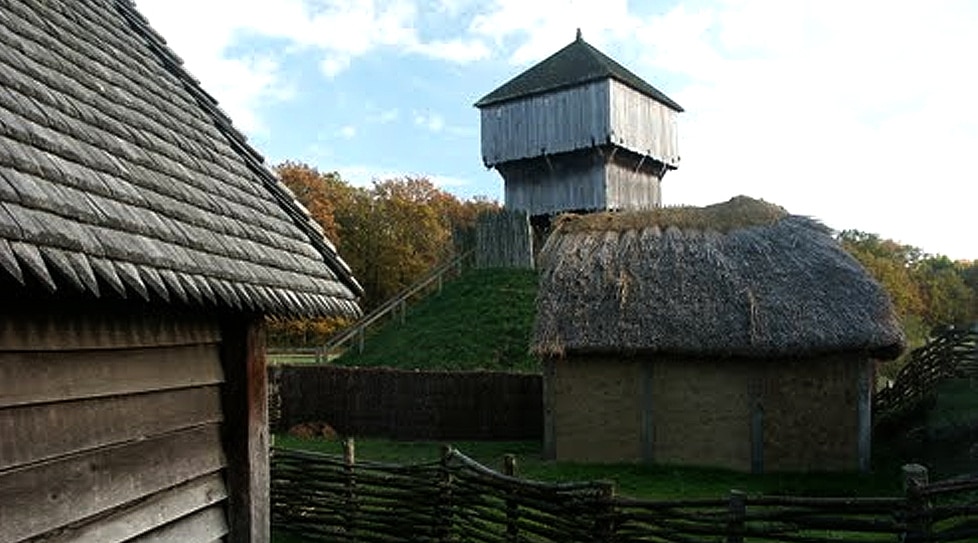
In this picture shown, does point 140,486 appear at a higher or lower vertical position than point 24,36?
lower

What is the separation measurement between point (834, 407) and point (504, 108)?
18.7 m

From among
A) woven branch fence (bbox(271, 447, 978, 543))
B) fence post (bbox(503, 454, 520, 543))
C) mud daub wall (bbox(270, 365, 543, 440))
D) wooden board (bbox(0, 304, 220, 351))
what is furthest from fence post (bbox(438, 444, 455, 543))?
mud daub wall (bbox(270, 365, 543, 440))

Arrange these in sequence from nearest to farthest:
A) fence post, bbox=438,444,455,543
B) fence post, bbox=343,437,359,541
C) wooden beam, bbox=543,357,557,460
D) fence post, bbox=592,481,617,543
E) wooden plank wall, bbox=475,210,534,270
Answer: fence post, bbox=592,481,617,543
fence post, bbox=438,444,455,543
fence post, bbox=343,437,359,541
wooden beam, bbox=543,357,557,460
wooden plank wall, bbox=475,210,534,270

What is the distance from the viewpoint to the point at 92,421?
3.72 m

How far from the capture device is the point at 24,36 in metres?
4.02

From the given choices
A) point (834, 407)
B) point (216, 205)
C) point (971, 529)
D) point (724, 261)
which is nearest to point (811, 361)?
point (834, 407)

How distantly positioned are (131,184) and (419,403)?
684 inches

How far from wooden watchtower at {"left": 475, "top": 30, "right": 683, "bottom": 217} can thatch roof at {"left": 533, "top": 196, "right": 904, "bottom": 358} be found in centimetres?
1107

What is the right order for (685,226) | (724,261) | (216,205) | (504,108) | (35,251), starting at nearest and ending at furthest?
(35,251) → (216,205) → (724,261) → (685,226) → (504,108)

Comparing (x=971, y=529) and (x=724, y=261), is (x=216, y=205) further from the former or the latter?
(x=724, y=261)

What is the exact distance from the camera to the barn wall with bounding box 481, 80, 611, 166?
2892 centimetres

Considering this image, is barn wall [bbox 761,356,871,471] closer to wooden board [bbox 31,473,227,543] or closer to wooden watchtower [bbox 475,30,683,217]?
wooden board [bbox 31,473,227,543]

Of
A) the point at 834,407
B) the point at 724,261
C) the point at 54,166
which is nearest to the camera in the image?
the point at 54,166

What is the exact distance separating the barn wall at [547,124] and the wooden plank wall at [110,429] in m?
25.2
